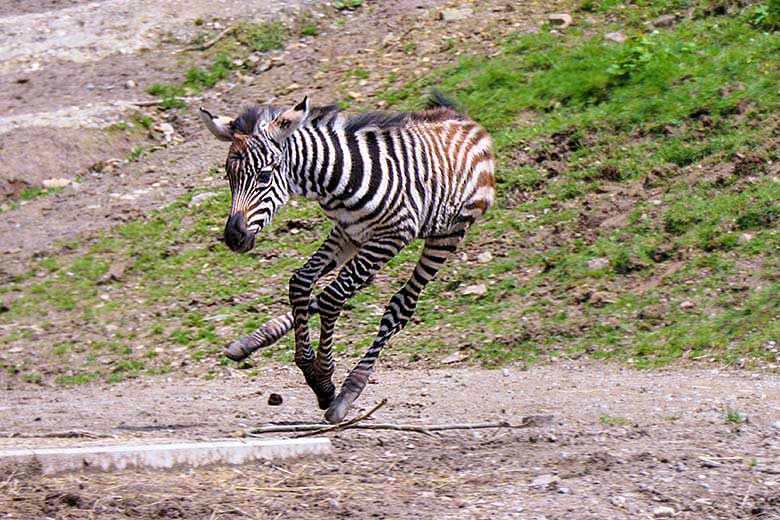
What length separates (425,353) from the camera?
35.1 ft

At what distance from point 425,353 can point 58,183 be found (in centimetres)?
644

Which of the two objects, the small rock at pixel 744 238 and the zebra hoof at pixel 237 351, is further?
the small rock at pixel 744 238

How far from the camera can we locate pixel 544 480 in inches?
250

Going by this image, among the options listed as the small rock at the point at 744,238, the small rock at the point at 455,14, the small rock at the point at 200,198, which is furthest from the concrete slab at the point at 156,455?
the small rock at the point at 455,14

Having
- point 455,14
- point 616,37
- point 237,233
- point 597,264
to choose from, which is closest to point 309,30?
point 455,14

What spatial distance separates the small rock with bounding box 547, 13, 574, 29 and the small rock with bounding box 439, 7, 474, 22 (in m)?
1.31

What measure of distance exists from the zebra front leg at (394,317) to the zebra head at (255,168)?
1216mm

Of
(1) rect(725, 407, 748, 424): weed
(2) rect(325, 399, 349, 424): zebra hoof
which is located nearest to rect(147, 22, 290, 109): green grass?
(2) rect(325, 399, 349, 424): zebra hoof

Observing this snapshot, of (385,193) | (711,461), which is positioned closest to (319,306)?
(385,193)

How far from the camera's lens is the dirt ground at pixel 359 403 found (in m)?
5.98

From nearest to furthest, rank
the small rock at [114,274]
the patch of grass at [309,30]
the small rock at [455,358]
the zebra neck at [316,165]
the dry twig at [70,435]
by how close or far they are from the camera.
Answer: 1. the dry twig at [70,435]
2. the zebra neck at [316,165]
3. the small rock at [455,358]
4. the small rock at [114,274]
5. the patch of grass at [309,30]

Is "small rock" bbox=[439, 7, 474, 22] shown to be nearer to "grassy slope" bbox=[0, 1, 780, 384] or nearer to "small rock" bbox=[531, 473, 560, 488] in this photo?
"grassy slope" bbox=[0, 1, 780, 384]

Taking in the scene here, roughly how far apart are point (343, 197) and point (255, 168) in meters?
0.70

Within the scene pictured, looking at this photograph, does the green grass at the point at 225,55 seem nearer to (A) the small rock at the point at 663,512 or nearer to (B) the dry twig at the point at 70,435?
(B) the dry twig at the point at 70,435
